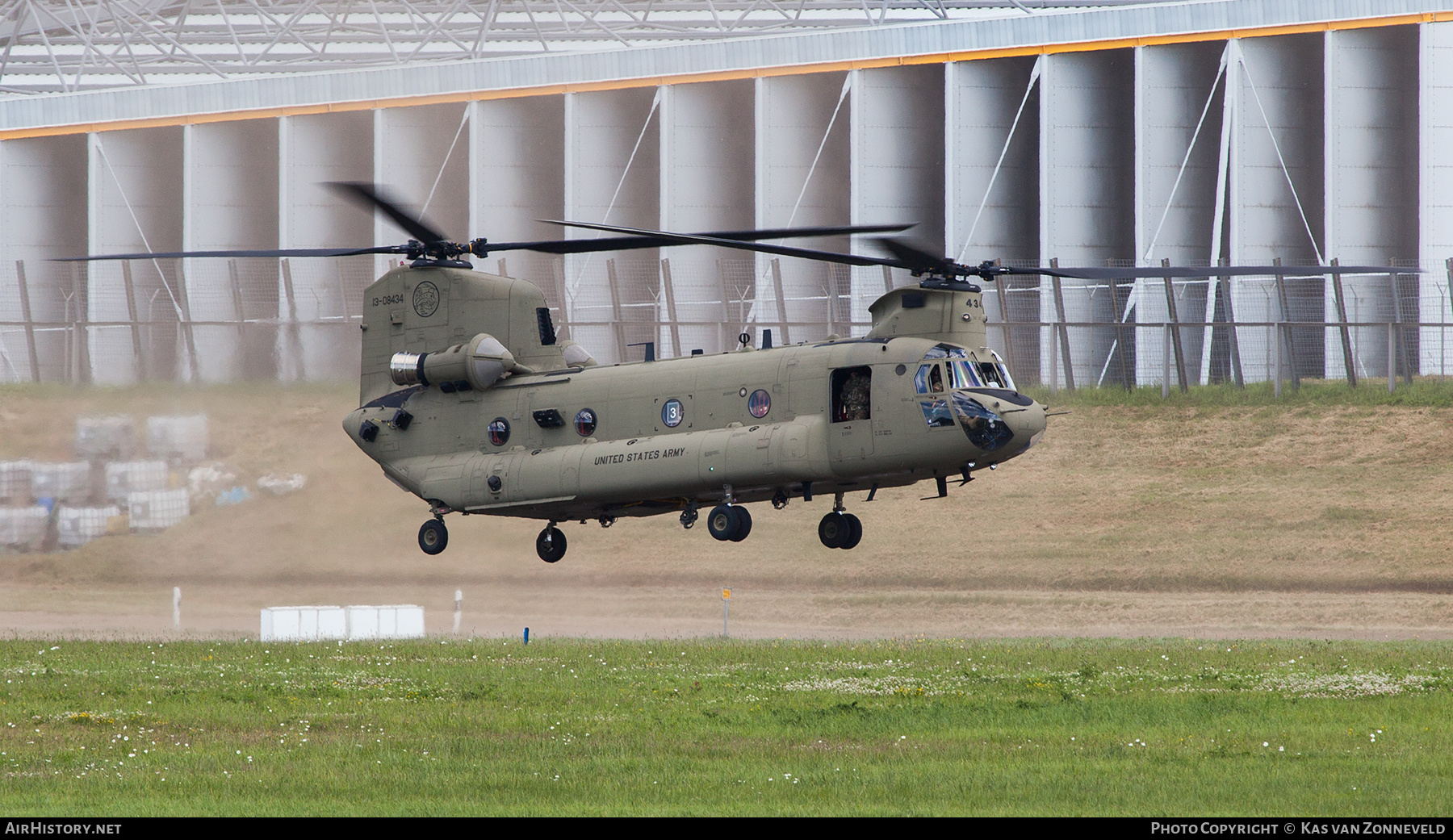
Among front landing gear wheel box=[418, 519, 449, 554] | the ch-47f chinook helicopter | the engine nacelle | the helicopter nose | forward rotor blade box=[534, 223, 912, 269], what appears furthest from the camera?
front landing gear wheel box=[418, 519, 449, 554]

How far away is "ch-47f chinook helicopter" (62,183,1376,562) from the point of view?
87.1 feet

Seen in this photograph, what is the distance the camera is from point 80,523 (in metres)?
48.4

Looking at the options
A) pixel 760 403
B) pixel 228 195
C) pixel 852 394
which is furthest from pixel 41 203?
pixel 852 394

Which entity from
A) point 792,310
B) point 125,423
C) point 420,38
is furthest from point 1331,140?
point 125,423

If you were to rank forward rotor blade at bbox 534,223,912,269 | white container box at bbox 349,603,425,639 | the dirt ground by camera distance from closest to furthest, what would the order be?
1. forward rotor blade at bbox 534,223,912,269
2. white container box at bbox 349,603,425,639
3. the dirt ground

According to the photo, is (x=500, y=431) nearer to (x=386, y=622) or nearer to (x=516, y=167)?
(x=386, y=622)

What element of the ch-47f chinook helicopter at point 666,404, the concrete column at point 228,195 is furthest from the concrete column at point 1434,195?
the concrete column at point 228,195

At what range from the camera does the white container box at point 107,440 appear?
158 feet

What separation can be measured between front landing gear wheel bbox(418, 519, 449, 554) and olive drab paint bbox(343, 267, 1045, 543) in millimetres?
434

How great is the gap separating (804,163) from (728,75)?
Answer: 13.7 ft

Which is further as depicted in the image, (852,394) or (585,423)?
(585,423)

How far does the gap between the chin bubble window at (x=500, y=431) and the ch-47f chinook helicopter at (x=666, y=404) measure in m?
Answer: 0.03

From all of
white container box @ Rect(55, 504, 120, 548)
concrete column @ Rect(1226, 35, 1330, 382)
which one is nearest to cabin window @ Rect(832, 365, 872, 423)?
white container box @ Rect(55, 504, 120, 548)

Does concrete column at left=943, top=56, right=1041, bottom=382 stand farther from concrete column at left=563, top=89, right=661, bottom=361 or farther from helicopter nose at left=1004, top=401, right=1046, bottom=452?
helicopter nose at left=1004, top=401, right=1046, bottom=452
